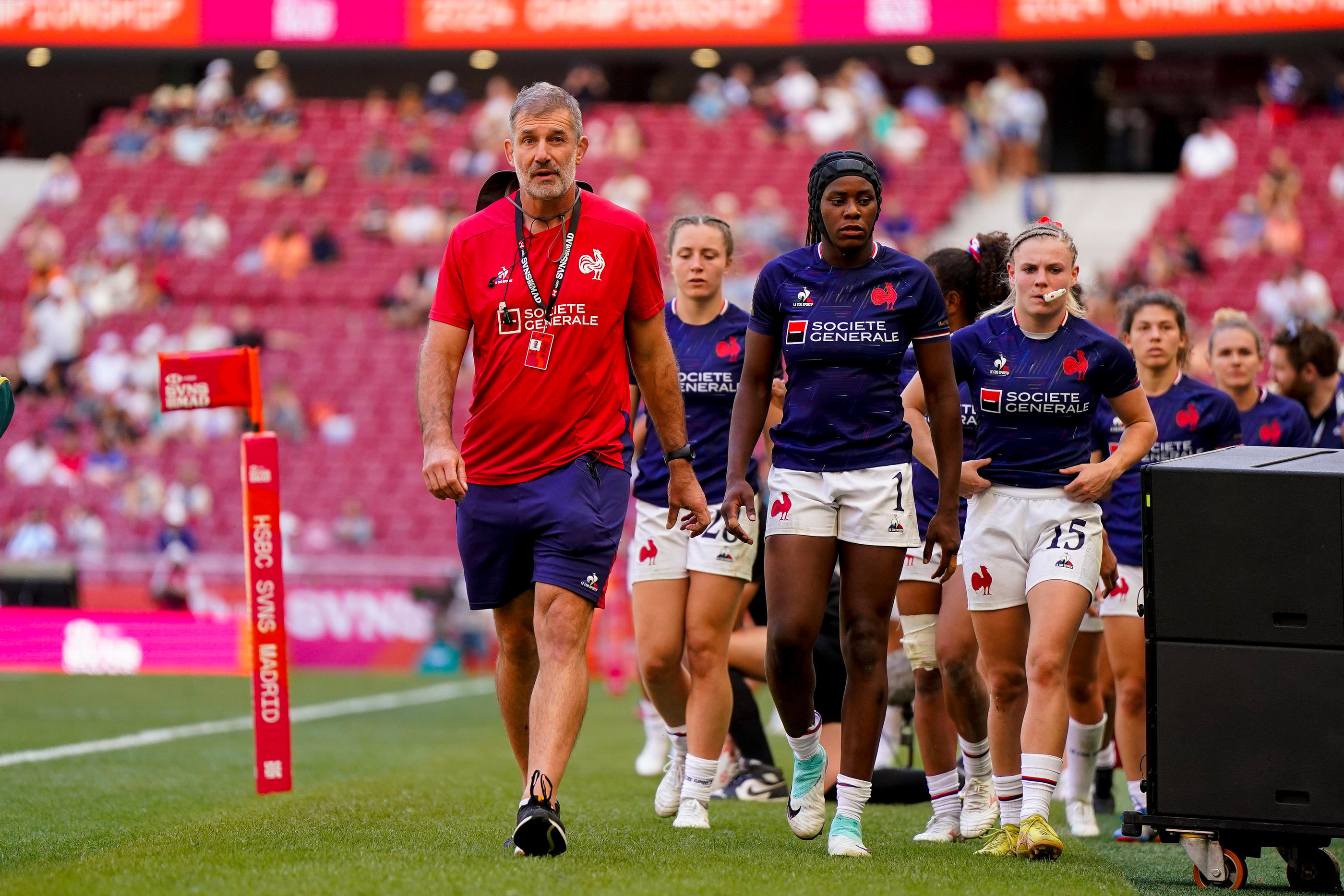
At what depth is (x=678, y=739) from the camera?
6.96 meters

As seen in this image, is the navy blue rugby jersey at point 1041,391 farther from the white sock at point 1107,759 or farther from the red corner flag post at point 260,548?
the red corner flag post at point 260,548

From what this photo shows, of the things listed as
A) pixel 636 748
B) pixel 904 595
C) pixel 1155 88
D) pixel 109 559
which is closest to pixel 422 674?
pixel 109 559

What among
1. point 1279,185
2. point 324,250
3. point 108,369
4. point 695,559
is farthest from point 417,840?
point 324,250

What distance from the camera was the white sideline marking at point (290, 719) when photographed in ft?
30.6

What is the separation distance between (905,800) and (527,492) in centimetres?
331

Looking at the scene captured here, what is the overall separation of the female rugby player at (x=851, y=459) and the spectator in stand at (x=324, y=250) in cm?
2122

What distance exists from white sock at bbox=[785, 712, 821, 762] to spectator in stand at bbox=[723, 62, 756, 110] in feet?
73.4

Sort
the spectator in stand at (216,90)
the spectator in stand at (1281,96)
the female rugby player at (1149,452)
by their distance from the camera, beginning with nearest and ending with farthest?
the female rugby player at (1149,452) < the spectator in stand at (1281,96) < the spectator in stand at (216,90)

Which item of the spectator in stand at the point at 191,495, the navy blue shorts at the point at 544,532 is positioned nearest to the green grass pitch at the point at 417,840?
the navy blue shorts at the point at 544,532

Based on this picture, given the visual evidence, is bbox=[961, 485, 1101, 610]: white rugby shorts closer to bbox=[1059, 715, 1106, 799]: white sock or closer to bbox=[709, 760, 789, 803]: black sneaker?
bbox=[1059, 715, 1106, 799]: white sock

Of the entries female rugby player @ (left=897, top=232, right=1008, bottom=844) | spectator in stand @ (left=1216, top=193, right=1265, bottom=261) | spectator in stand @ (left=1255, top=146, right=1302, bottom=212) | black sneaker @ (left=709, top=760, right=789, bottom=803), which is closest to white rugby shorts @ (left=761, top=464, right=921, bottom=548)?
female rugby player @ (left=897, top=232, right=1008, bottom=844)

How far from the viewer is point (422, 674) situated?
1761cm

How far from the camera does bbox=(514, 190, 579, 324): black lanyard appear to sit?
5164 millimetres

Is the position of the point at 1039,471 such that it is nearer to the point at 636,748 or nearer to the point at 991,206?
the point at 636,748
